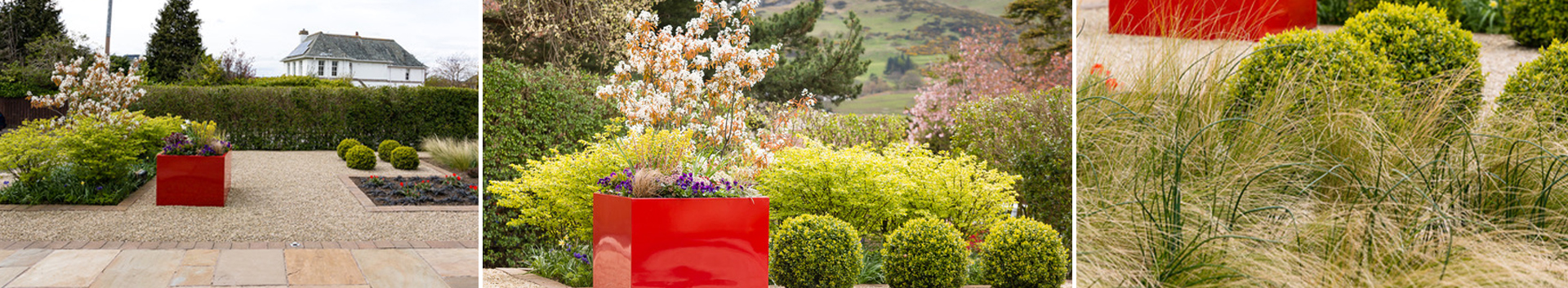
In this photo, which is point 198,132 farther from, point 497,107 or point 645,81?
point 645,81

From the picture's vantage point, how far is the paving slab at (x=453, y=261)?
483cm

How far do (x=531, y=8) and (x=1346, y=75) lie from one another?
15.6 ft

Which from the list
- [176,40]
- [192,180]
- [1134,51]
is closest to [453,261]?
→ [176,40]

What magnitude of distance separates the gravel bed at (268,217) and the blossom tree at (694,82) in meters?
2.12

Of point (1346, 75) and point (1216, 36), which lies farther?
point (1216, 36)

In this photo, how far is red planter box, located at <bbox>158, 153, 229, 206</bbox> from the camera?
24.5 ft

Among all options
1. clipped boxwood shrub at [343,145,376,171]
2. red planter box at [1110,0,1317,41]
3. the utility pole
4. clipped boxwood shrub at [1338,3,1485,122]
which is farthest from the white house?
clipped boxwood shrub at [1338,3,1485,122]

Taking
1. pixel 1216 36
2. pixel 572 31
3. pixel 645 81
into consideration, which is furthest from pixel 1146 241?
pixel 572 31

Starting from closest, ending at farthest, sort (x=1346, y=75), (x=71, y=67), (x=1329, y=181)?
1. (x=1329, y=181)
2. (x=1346, y=75)
3. (x=71, y=67)

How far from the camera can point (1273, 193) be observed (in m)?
3.80

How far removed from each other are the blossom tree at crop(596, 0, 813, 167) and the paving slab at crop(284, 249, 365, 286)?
69.9 inches

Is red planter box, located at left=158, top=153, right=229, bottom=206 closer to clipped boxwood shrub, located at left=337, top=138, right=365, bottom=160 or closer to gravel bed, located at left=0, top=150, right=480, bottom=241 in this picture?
gravel bed, located at left=0, top=150, right=480, bottom=241

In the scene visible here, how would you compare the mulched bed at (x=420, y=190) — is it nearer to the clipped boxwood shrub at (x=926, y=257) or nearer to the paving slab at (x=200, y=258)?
the paving slab at (x=200, y=258)

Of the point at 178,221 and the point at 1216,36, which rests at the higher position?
the point at 1216,36
